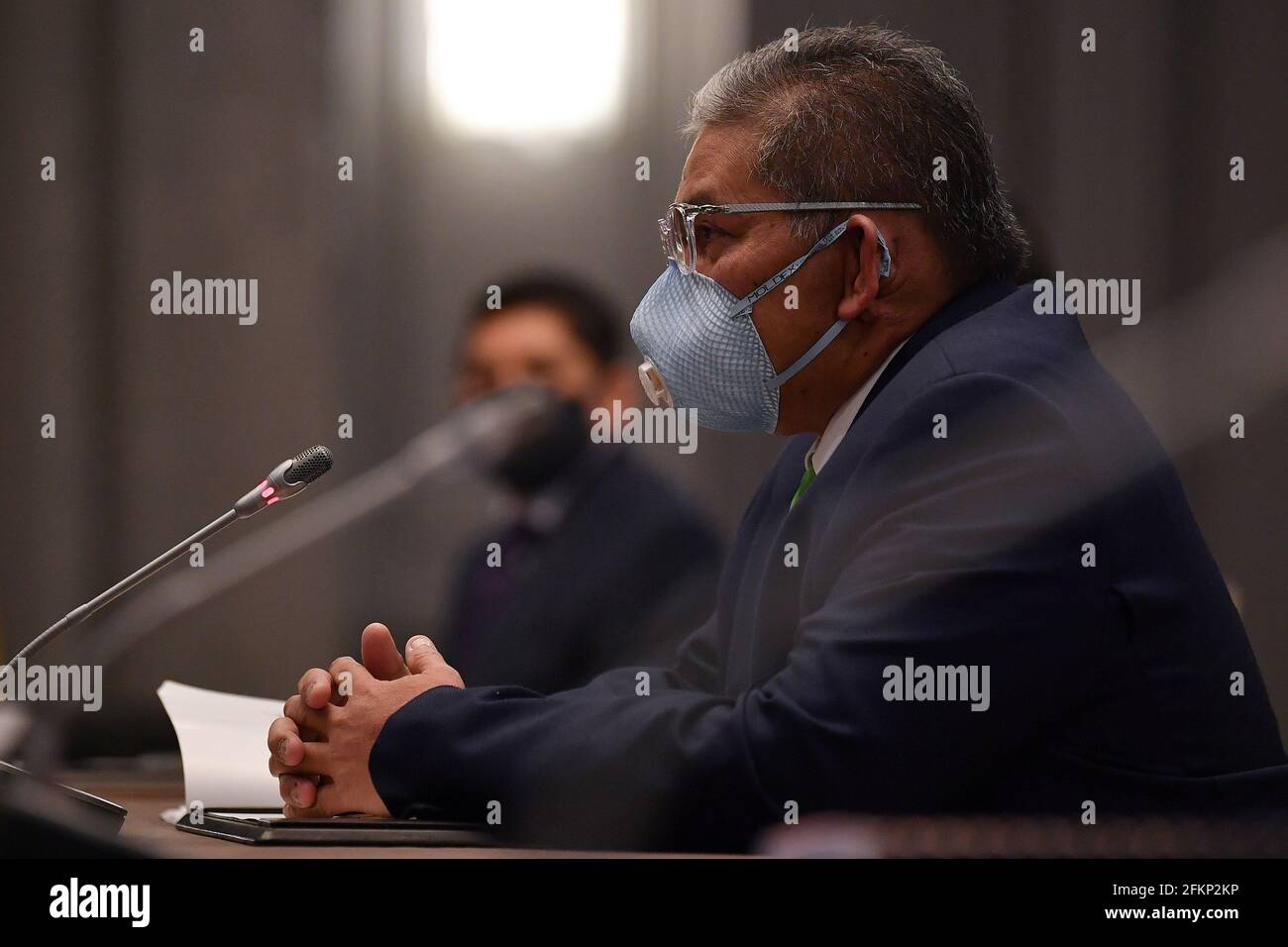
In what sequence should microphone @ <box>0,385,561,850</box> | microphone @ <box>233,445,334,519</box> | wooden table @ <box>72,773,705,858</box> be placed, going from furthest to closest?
microphone @ <box>0,385,561,850</box>, microphone @ <box>233,445,334,519</box>, wooden table @ <box>72,773,705,858</box>

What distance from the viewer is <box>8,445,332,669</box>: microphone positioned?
1074 mm

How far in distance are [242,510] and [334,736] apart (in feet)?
0.70

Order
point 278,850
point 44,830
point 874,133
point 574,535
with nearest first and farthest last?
point 44,830, point 278,850, point 874,133, point 574,535

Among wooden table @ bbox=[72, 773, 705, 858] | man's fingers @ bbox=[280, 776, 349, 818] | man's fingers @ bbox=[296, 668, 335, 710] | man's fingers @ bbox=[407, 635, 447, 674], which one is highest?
man's fingers @ bbox=[407, 635, 447, 674]

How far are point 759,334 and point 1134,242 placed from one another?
1.95 ft

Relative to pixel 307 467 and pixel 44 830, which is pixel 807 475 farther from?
pixel 44 830

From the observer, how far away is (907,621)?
0.97 meters

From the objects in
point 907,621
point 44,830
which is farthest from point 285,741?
point 907,621

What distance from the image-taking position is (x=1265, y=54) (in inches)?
56.7

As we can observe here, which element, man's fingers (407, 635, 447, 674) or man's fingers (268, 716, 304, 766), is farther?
man's fingers (407, 635, 447, 674)

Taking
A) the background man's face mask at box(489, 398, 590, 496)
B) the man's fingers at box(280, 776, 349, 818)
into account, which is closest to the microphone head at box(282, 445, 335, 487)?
the man's fingers at box(280, 776, 349, 818)

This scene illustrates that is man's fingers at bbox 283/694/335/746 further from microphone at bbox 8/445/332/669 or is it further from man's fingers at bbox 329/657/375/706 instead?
microphone at bbox 8/445/332/669

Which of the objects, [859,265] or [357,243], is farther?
[357,243]

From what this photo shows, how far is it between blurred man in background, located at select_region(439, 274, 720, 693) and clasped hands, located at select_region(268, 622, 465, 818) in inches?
19.8
